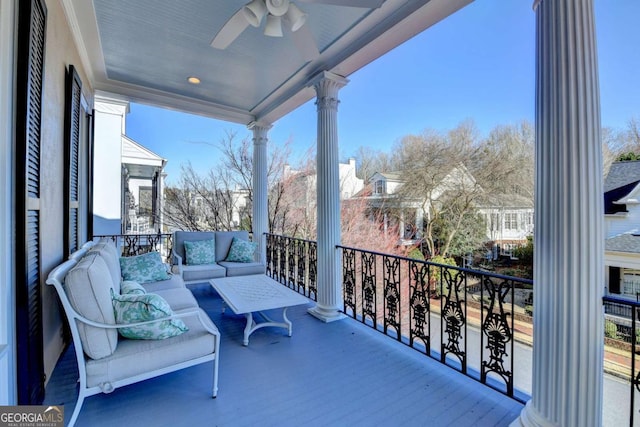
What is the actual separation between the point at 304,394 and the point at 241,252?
3006mm

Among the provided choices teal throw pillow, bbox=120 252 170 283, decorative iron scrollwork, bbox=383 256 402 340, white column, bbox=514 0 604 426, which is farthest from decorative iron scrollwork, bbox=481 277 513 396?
teal throw pillow, bbox=120 252 170 283

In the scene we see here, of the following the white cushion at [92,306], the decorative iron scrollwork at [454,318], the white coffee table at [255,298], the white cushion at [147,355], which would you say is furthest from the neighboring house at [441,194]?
the white cushion at [92,306]

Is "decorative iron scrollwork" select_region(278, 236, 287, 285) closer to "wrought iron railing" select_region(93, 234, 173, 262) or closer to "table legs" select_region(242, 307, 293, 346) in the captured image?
"table legs" select_region(242, 307, 293, 346)

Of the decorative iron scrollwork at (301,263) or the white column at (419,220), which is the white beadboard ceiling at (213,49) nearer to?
the decorative iron scrollwork at (301,263)

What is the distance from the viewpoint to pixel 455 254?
1041 cm

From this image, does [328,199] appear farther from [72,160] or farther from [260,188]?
[72,160]

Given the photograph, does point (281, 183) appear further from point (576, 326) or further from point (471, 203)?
point (576, 326)

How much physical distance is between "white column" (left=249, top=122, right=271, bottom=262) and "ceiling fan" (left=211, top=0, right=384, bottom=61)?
3.11 meters

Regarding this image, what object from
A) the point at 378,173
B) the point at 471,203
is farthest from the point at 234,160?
the point at 471,203

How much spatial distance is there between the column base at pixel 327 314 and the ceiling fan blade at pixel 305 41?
2676mm

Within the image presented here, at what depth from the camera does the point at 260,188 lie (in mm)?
5438

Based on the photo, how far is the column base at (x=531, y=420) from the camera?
149 cm

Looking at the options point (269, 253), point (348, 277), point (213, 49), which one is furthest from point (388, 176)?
point (213, 49)

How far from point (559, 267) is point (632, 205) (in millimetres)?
1589
